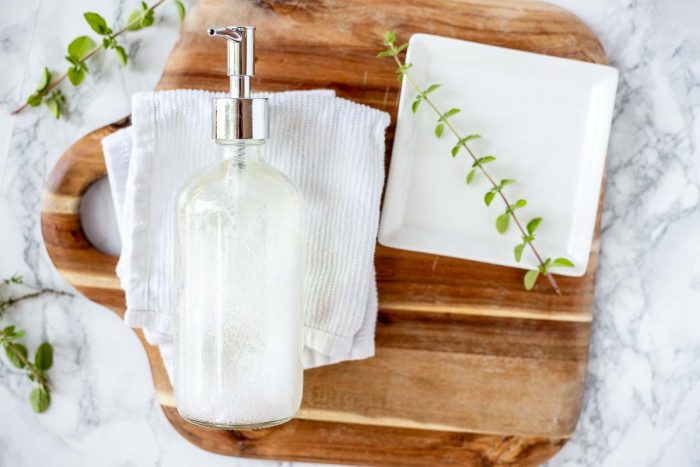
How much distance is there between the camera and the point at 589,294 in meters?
0.73

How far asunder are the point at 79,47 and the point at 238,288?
333mm

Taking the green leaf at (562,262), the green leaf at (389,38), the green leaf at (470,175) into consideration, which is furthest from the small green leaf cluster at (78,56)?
Result: the green leaf at (562,262)

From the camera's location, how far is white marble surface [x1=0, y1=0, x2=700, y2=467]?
2.37 ft

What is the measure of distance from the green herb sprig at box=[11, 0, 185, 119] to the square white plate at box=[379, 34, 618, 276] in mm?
281

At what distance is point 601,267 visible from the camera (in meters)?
0.75

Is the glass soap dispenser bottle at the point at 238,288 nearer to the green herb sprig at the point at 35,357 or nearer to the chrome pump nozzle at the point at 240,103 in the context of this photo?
the chrome pump nozzle at the point at 240,103

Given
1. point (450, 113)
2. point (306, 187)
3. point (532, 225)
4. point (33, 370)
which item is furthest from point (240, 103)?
point (33, 370)

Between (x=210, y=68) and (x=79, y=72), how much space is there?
0.15m

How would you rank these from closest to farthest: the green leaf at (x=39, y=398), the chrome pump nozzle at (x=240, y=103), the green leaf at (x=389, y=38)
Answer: the chrome pump nozzle at (x=240, y=103)
the green leaf at (x=389, y=38)
the green leaf at (x=39, y=398)

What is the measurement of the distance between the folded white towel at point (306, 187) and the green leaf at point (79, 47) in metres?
0.13

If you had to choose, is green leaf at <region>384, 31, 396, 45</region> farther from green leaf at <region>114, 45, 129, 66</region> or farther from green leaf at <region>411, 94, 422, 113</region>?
green leaf at <region>114, 45, 129, 66</region>

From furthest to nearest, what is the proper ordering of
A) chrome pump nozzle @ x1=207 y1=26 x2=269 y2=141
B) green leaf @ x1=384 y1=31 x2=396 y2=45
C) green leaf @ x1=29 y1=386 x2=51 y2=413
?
green leaf @ x1=29 y1=386 x2=51 y2=413, green leaf @ x1=384 y1=31 x2=396 y2=45, chrome pump nozzle @ x1=207 y1=26 x2=269 y2=141

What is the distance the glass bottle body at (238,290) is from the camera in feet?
1.90

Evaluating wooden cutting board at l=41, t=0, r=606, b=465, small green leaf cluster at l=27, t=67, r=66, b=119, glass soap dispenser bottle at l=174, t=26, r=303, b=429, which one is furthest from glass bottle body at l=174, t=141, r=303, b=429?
small green leaf cluster at l=27, t=67, r=66, b=119
